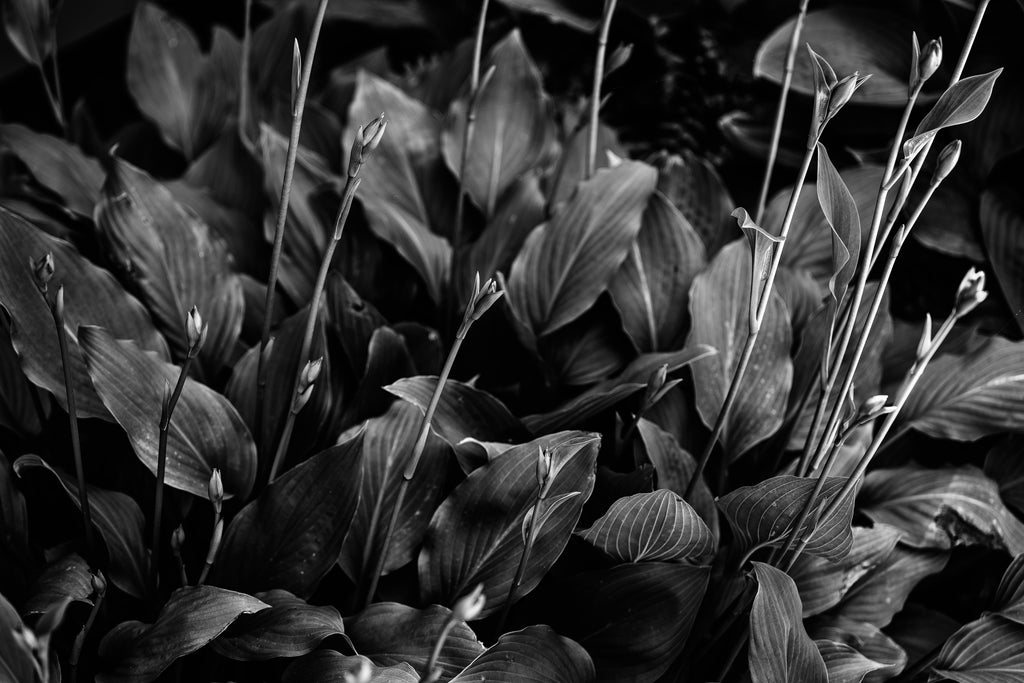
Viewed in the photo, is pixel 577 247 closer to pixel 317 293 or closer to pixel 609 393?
pixel 609 393

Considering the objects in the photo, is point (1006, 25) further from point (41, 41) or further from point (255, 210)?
point (41, 41)

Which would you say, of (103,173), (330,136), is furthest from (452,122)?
(103,173)

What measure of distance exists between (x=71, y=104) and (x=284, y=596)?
1.28 meters

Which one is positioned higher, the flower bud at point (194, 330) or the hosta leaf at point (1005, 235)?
the flower bud at point (194, 330)

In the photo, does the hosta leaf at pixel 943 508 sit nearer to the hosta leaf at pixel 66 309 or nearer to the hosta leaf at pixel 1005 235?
the hosta leaf at pixel 1005 235

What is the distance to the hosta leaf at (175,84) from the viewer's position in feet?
4.02

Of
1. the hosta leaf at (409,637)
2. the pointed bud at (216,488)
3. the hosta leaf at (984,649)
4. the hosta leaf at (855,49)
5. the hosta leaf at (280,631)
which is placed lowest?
the hosta leaf at (984,649)

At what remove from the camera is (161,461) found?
2.09 feet

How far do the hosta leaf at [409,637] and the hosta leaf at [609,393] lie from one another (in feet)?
0.63

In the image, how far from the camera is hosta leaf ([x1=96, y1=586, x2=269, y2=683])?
2.06ft

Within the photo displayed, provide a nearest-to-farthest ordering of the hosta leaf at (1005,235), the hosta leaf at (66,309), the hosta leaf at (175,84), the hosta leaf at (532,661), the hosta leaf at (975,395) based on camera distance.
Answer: the hosta leaf at (532,661) → the hosta leaf at (66,309) → the hosta leaf at (975,395) → the hosta leaf at (1005,235) → the hosta leaf at (175,84)

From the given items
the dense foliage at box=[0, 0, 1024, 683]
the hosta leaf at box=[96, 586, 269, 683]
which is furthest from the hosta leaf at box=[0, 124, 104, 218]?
the hosta leaf at box=[96, 586, 269, 683]

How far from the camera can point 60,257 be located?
806mm

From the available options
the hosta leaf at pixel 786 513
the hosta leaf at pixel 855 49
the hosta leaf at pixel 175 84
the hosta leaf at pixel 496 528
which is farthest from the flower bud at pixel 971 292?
the hosta leaf at pixel 175 84
